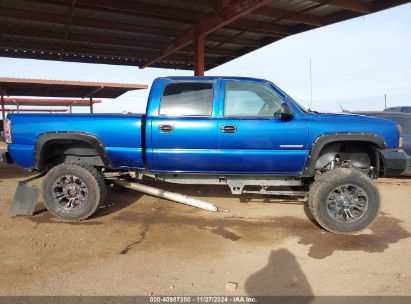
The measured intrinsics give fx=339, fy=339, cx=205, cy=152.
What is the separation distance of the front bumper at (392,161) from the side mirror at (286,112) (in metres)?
1.39

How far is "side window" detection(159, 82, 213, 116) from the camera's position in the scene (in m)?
4.78

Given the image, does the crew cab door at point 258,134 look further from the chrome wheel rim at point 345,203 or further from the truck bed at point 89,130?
the truck bed at point 89,130

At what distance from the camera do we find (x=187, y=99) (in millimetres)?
4855

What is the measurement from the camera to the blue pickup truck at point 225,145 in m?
4.58

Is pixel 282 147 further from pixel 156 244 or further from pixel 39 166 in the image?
pixel 39 166

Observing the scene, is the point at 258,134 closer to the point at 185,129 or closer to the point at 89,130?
the point at 185,129

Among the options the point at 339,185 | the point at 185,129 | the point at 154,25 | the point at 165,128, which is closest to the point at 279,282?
the point at 339,185

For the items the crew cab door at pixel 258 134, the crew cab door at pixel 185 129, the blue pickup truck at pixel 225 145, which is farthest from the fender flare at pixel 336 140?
the crew cab door at pixel 185 129

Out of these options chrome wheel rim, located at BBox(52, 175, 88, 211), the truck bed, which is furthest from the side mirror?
chrome wheel rim, located at BBox(52, 175, 88, 211)

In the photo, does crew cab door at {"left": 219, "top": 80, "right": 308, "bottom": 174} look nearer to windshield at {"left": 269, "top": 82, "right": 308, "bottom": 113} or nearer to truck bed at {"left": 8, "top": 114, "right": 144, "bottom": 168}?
windshield at {"left": 269, "top": 82, "right": 308, "bottom": 113}

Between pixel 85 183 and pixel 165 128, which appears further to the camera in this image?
pixel 85 183

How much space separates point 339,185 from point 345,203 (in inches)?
11.3

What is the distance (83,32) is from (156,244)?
31.7 ft

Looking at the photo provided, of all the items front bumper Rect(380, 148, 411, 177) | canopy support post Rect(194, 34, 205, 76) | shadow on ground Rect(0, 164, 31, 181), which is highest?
canopy support post Rect(194, 34, 205, 76)
